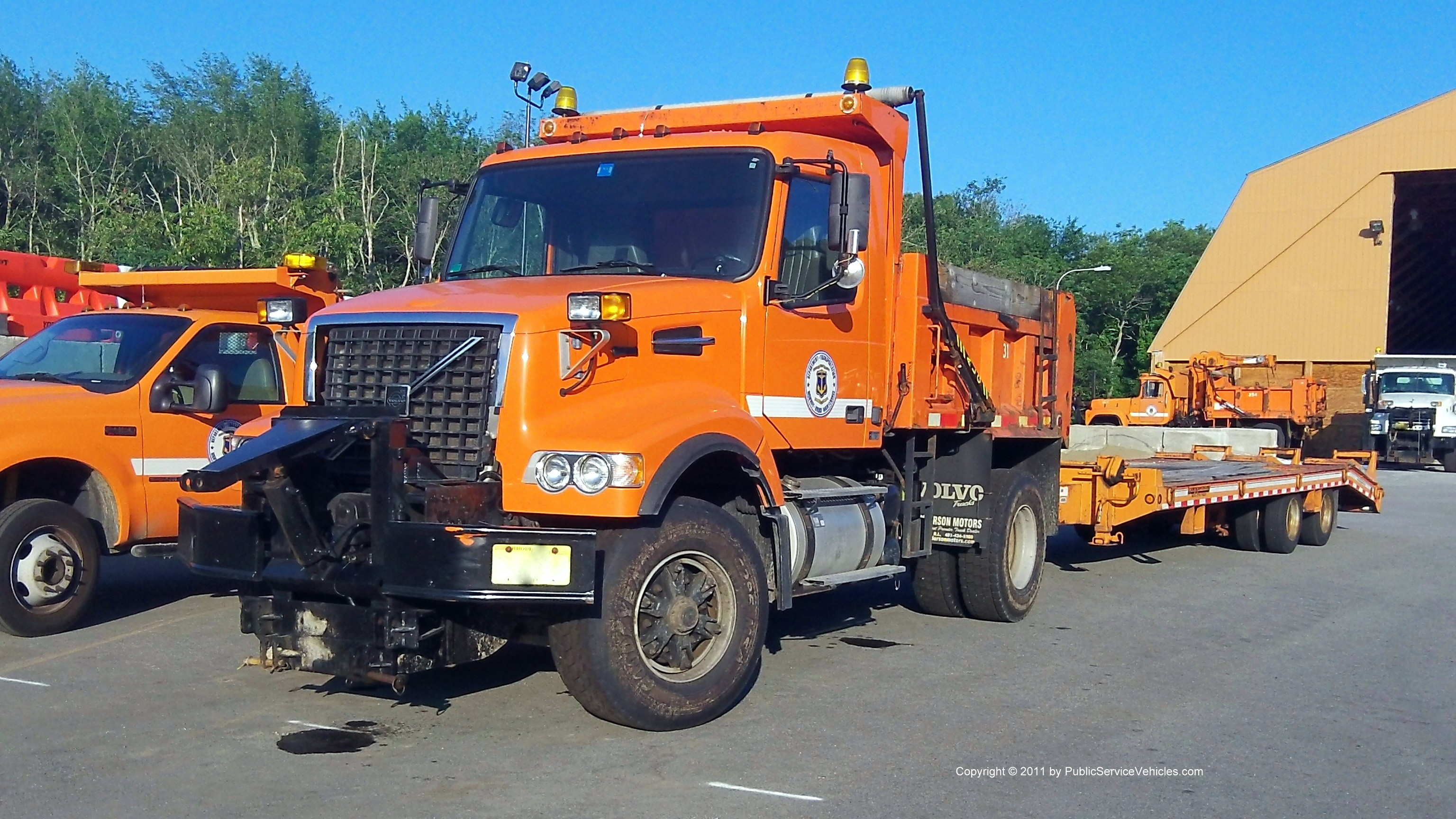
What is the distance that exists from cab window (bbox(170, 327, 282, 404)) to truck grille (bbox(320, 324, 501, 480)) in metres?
3.08

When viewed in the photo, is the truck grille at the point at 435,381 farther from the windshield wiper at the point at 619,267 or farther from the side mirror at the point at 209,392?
the side mirror at the point at 209,392

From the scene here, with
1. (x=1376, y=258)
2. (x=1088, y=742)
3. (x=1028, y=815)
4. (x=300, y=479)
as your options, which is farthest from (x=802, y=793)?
(x=1376, y=258)

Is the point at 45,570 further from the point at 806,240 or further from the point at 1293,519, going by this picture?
the point at 1293,519

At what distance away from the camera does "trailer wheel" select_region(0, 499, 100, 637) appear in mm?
7871

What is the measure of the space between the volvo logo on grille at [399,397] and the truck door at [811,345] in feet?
5.95

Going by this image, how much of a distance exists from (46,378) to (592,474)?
4928 millimetres

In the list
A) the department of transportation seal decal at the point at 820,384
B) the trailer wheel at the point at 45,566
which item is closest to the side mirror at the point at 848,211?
the department of transportation seal decal at the point at 820,384

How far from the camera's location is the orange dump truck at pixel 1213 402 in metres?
31.3

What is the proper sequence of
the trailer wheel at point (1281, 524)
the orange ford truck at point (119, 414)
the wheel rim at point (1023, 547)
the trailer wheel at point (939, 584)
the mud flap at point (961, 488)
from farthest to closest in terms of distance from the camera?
the trailer wheel at point (1281, 524)
the wheel rim at point (1023, 547)
the trailer wheel at point (939, 584)
the mud flap at point (961, 488)
the orange ford truck at point (119, 414)

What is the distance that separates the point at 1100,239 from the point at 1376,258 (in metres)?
27.8

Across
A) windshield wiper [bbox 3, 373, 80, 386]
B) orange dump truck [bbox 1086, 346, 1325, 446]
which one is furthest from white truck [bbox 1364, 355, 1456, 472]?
windshield wiper [bbox 3, 373, 80, 386]

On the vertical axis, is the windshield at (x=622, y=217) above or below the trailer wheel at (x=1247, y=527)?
above

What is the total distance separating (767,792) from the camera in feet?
17.4

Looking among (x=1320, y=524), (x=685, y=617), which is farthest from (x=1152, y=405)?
(x=685, y=617)
